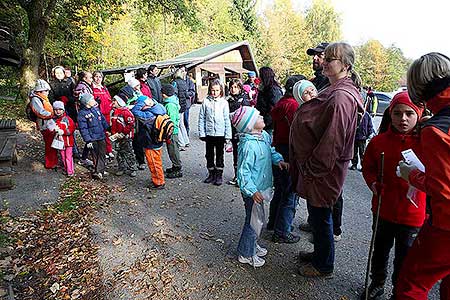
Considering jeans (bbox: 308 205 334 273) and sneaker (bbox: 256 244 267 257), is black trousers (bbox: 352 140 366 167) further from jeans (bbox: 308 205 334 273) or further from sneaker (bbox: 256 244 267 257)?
jeans (bbox: 308 205 334 273)

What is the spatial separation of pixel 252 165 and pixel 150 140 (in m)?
2.95

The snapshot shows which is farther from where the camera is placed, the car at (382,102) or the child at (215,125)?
the car at (382,102)

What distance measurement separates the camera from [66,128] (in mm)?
6484

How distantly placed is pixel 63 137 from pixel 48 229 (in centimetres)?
241

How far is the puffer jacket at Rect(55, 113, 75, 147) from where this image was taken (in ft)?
21.2

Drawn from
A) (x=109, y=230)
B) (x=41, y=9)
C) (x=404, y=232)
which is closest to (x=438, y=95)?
(x=404, y=232)

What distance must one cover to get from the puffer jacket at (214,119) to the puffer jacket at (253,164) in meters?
2.47

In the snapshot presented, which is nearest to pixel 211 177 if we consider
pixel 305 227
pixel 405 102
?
pixel 305 227

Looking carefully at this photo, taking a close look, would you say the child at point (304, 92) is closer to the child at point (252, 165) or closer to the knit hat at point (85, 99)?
the child at point (252, 165)

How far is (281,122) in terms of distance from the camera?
4090mm

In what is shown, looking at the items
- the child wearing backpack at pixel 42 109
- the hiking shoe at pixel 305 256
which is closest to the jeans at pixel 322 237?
the hiking shoe at pixel 305 256

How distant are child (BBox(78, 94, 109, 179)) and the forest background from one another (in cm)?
519

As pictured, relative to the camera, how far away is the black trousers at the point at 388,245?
266cm

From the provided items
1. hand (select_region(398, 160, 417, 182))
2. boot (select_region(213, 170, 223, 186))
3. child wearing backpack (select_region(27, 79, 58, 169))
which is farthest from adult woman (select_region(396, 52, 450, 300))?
child wearing backpack (select_region(27, 79, 58, 169))
